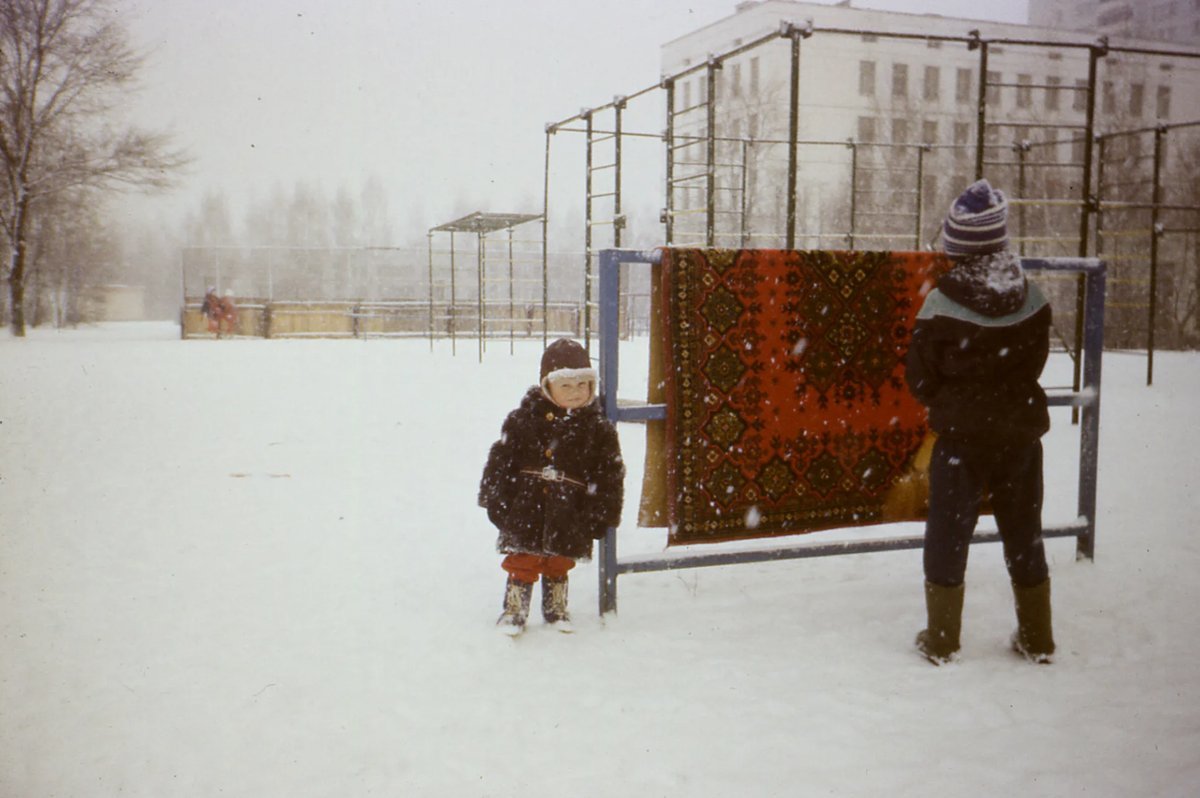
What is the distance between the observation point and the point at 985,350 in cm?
297

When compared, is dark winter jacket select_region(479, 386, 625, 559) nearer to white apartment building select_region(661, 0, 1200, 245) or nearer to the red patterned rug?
the red patterned rug

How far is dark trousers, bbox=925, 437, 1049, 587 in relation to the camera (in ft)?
10.1

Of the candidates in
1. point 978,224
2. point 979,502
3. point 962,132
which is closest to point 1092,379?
point 979,502

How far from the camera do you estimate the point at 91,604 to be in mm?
3777

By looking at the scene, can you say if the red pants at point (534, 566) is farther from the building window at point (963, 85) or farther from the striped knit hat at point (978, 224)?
the building window at point (963, 85)

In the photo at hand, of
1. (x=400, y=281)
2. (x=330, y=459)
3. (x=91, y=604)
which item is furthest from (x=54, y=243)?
(x=91, y=604)

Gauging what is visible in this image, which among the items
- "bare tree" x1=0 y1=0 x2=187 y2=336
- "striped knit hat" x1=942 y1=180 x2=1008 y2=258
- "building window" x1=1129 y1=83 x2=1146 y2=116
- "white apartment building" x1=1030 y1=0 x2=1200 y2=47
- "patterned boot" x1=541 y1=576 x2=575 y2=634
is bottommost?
"patterned boot" x1=541 y1=576 x2=575 y2=634

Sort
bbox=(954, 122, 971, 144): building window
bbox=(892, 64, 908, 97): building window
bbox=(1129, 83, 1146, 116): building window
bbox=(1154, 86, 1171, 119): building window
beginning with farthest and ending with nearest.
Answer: bbox=(954, 122, 971, 144): building window
bbox=(892, 64, 908, 97): building window
bbox=(1154, 86, 1171, 119): building window
bbox=(1129, 83, 1146, 116): building window

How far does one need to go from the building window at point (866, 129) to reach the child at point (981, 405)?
4361 centimetres

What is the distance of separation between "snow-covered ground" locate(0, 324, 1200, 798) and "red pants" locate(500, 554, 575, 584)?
0.23 m

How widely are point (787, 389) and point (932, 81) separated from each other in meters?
44.9

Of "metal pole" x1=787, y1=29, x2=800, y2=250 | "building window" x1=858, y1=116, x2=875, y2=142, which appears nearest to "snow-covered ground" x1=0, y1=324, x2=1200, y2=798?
"metal pole" x1=787, y1=29, x2=800, y2=250

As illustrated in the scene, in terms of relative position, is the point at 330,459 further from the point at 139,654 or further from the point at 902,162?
the point at 902,162

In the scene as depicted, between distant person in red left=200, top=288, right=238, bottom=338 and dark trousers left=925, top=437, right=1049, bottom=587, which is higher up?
distant person in red left=200, top=288, right=238, bottom=338
